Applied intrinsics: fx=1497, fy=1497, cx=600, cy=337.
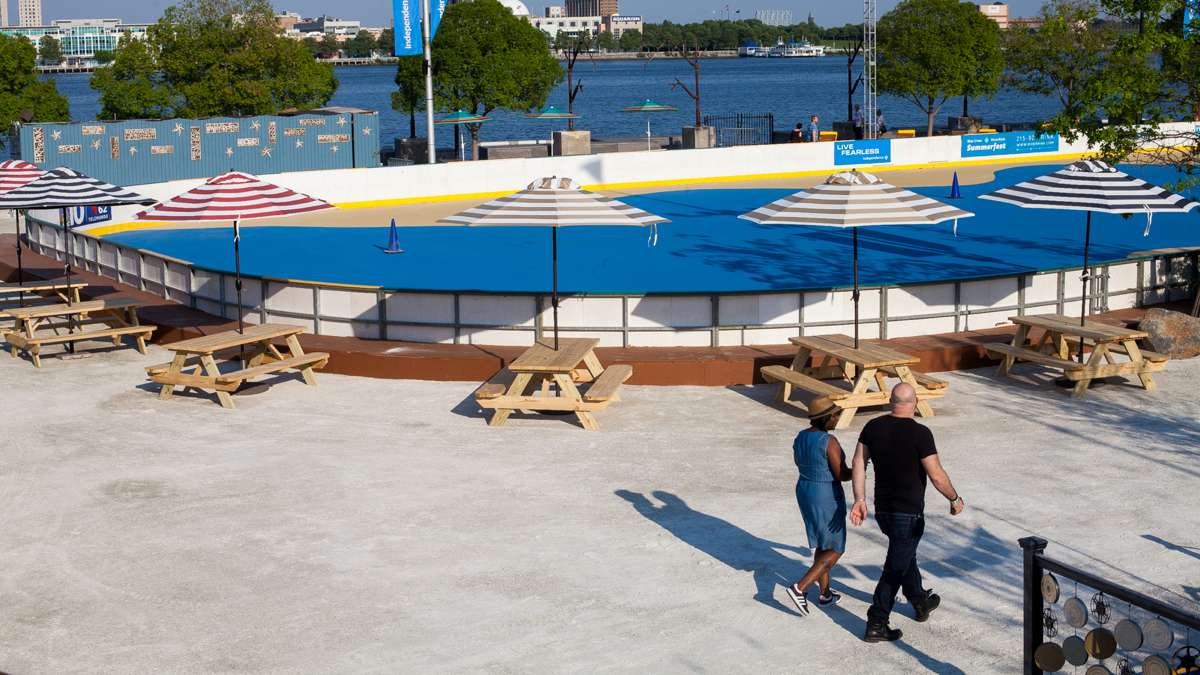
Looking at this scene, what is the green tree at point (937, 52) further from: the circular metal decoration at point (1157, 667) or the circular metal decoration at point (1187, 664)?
the circular metal decoration at point (1157, 667)

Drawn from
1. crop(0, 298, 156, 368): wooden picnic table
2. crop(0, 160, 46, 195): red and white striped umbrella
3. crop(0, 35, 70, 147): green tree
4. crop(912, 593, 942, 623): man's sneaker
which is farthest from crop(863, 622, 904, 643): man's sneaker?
crop(0, 35, 70, 147): green tree

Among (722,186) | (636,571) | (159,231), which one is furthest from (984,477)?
(722,186)

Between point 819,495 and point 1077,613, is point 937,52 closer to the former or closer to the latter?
point 819,495

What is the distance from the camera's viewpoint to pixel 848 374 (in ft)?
53.0

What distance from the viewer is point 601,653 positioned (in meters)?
9.73

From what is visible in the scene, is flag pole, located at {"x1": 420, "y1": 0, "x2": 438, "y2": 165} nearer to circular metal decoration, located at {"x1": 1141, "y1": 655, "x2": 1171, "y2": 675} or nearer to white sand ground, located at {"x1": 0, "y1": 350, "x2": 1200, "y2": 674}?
white sand ground, located at {"x1": 0, "y1": 350, "x2": 1200, "y2": 674}

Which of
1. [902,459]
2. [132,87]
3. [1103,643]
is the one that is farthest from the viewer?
[132,87]

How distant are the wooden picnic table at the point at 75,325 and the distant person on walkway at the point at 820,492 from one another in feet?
39.8

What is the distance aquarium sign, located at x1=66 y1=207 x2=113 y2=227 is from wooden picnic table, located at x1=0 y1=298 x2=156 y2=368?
9.63 meters

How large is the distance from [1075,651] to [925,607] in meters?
2.12

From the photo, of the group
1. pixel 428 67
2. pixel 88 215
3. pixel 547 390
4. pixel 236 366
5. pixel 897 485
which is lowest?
pixel 236 366

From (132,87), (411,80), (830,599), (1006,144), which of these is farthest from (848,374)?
(132,87)

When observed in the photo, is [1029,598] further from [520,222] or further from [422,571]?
[520,222]

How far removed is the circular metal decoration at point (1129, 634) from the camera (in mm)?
7586
